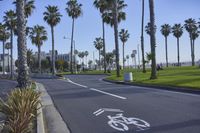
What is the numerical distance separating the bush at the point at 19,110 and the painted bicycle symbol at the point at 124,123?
2576mm

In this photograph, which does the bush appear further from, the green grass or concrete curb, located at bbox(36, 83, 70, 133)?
the green grass

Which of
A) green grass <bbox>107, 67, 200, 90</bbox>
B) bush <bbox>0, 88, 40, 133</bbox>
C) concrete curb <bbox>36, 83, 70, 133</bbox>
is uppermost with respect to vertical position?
green grass <bbox>107, 67, 200, 90</bbox>

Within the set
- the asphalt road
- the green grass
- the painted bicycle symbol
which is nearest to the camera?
the asphalt road

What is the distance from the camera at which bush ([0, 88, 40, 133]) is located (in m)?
10.8

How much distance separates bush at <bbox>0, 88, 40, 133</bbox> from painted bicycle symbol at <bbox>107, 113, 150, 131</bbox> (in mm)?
2576

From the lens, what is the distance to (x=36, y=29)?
102250 millimetres

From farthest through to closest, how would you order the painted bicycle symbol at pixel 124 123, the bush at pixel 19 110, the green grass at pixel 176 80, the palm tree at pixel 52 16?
1. the palm tree at pixel 52 16
2. the green grass at pixel 176 80
3. the painted bicycle symbol at pixel 124 123
4. the bush at pixel 19 110

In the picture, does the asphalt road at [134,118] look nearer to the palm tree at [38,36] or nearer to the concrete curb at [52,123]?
the concrete curb at [52,123]

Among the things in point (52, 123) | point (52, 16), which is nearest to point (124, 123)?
point (52, 123)

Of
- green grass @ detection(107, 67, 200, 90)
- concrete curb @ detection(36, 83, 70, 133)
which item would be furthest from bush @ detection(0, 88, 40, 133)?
green grass @ detection(107, 67, 200, 90)

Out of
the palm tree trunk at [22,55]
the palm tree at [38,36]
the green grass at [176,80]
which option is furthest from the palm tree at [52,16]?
the palm tree trunk at [22,55]

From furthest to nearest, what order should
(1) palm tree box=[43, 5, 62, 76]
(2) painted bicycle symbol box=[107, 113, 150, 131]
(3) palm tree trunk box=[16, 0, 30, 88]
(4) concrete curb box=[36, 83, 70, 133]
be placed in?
1. (1) palm tree box=[43, 5, 62, 76]
2. (3) palm tree trunk box=[16, 0, 30, 88]
3. (4) concrete curb box=[36, 83, 70, 133]
4. (2) painted bicycle symbol box=[107, 113, 150, 131]

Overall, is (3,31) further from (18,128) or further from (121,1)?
(18,128)

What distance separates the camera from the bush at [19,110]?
35.6 ft
